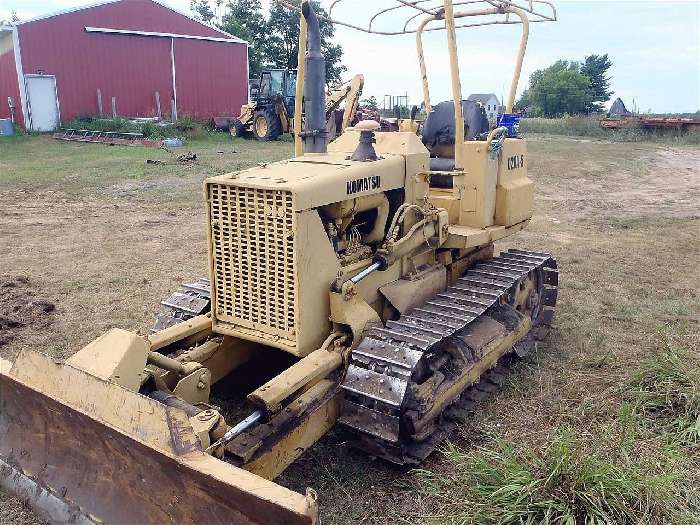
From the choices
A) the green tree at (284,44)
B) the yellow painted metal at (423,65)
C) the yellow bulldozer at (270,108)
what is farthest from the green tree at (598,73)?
the yellow painted metal at (423,65)

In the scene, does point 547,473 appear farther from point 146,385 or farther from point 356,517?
point 146,385

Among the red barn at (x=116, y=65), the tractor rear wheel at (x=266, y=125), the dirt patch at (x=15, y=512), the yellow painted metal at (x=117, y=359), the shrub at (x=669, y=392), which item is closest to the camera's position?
the yellow painted metal at (x=117, y=359)

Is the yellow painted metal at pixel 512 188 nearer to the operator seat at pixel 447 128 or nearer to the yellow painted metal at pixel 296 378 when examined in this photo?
the operator seat at pixel 447 128

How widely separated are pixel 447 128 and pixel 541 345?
2.35m

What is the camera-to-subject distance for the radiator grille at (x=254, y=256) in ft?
13.1

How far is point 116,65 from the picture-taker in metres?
27.3

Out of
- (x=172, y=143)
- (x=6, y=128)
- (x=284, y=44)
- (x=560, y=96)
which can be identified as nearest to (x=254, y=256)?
(x=172, y=143)

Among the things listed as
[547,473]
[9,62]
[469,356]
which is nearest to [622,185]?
[469,356]

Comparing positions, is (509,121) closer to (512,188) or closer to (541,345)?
(512,188)

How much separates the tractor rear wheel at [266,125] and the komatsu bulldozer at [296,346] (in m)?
19.2

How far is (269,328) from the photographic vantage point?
4.23 meters

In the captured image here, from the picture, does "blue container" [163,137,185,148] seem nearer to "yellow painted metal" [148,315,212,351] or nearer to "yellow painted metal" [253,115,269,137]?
"yellow painted metal" [253,115,269,137]

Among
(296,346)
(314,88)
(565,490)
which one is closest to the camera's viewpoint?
(565,490)

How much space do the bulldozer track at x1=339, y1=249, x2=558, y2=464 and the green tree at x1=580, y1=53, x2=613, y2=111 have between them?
5205cm
